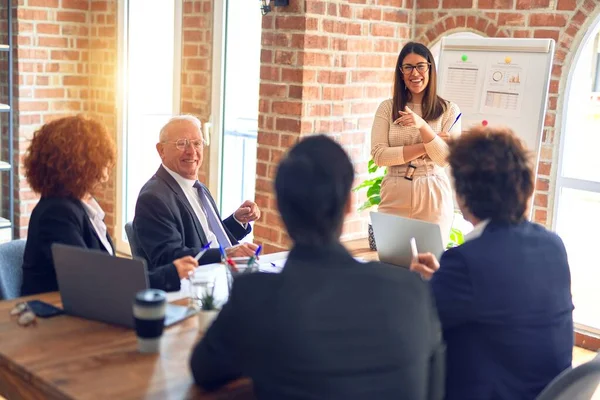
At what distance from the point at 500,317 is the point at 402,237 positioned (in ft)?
2.60

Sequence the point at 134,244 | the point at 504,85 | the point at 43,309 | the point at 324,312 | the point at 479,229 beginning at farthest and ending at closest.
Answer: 1. the point at 504,85
2. the point at 134,244
3. the point at 43,309
4. the point at 479,229
5. the point at 324,312

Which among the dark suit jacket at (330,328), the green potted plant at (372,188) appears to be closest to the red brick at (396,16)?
the green potted plant at (372,188)

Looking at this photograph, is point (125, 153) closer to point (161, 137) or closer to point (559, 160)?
point (161, 137)

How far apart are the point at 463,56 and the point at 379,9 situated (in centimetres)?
59

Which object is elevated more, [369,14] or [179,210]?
[369,14]

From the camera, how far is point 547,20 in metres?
3.86

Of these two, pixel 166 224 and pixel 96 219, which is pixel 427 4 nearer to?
pixel 166 224

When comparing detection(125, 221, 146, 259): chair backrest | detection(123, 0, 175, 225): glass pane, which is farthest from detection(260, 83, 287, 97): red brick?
detection(125, 221, 146, 259): chair backrest

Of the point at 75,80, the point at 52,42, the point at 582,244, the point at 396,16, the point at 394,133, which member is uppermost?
the point at 396,16

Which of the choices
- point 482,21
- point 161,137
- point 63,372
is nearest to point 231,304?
point 63,372

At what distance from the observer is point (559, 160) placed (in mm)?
3916

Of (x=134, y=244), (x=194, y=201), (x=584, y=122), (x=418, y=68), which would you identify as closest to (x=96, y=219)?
(x=134, y=244)

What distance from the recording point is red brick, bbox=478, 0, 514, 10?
4.00 metres

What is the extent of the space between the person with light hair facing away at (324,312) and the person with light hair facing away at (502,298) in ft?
1.03
